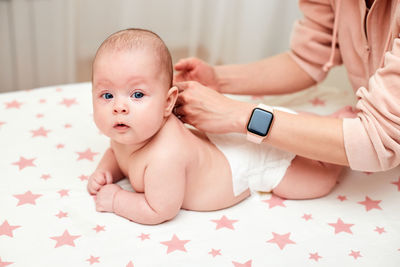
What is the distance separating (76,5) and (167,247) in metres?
1.43

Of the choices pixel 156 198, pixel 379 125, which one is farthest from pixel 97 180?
pixel 379 125

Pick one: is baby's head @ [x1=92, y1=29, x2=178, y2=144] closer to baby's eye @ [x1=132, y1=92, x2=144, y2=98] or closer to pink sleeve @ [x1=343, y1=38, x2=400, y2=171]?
baby's eye @ [x1=132, y1=92, x2=144, y2=98]

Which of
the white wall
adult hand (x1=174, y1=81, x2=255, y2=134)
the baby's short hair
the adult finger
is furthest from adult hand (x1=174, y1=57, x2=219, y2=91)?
the white wall

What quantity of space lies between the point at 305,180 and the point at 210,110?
29 cm

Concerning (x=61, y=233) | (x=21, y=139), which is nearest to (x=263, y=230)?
(x=61, y=233)

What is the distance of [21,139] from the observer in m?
1.29

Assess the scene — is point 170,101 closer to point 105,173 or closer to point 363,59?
point 105,173

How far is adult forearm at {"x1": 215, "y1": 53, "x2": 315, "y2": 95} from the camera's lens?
4.62ft

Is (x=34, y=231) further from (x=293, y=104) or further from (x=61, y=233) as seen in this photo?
(x=293, y=104)

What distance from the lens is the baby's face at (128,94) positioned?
0.95 metres

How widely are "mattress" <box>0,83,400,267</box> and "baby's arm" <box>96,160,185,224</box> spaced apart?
26 mm

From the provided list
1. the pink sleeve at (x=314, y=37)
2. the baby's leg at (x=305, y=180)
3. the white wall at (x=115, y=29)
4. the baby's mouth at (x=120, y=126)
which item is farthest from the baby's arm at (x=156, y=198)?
the white wall at (x=115, y=29)

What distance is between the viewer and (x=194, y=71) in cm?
130

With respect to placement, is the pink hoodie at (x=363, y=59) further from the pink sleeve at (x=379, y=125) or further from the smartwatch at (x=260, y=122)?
the smartwatch at (x=260, y=122)
